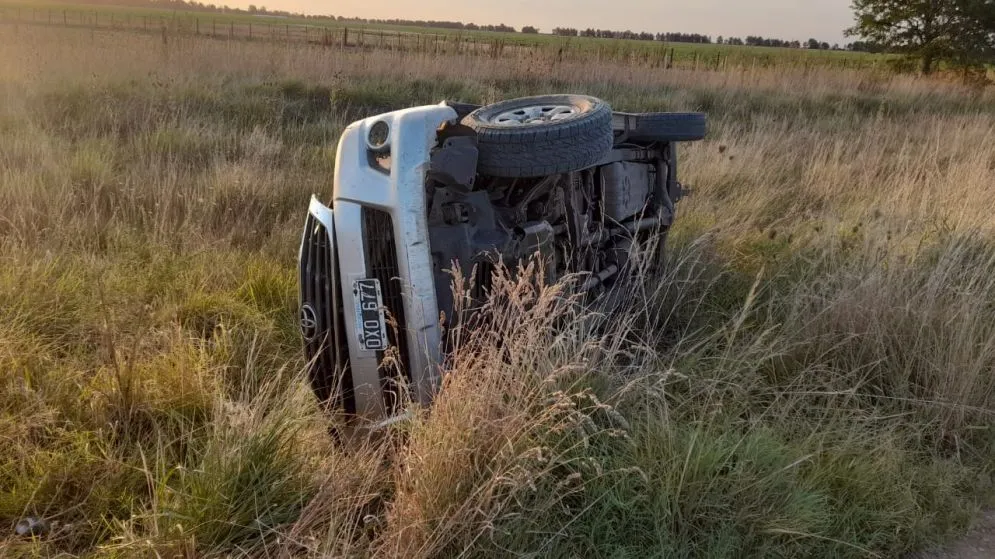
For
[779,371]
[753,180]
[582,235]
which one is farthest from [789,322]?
[753,180]

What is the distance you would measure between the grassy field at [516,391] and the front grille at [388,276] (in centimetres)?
23

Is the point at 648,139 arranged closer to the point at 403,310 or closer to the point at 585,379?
the point at 585,379

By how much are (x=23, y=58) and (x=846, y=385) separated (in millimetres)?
12530

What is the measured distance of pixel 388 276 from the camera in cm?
250

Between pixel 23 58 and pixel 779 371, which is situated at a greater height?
pixel 23 58

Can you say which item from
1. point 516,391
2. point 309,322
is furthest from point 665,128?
point 309,322

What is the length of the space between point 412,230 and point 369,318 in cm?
36

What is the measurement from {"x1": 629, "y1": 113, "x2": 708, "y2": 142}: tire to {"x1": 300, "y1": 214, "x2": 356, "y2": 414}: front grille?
207 cm

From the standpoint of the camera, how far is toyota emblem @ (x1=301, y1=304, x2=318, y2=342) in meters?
2.60

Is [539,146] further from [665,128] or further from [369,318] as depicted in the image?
[665,128]

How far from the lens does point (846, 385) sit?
10.7ft

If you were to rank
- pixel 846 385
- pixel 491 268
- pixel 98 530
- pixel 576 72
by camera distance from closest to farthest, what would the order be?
pixel 98 530 → pixel 491 268 → pixel 846 385 → pixel 576 72

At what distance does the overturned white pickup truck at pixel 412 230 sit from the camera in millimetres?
2436

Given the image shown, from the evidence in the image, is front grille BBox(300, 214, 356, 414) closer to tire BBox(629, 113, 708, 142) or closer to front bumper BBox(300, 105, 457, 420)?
front bumper BBox(300, 105, 457, 420)
